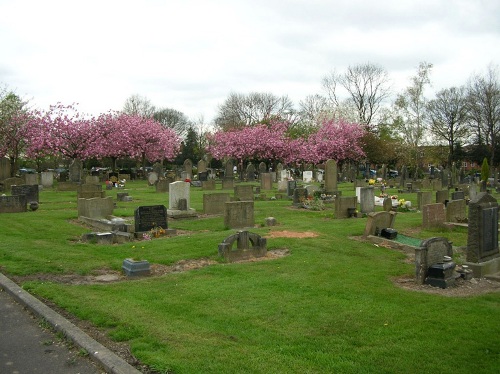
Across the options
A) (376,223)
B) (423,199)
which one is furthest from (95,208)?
(423,199)

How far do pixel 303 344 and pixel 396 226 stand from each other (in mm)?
11646

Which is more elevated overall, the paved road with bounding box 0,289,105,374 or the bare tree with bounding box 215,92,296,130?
the bare tree with bounding box 215,92,296,130

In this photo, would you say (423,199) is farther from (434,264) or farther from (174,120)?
(174,120)

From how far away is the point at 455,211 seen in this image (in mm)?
16984

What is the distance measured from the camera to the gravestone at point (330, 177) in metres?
25.7

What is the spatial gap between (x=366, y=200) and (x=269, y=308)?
13188 mm

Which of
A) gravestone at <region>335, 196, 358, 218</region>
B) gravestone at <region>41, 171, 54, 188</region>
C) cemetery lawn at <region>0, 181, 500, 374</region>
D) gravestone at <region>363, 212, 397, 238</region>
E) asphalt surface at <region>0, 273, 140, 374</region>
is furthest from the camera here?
gravestone at <region>41, 171, 54, 188</region>

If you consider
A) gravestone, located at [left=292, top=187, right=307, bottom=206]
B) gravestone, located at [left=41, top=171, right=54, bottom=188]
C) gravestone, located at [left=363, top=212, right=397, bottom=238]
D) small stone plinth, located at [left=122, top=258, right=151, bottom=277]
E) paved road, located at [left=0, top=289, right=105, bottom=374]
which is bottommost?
paved road, located at [left=0, top=289, right=105, bottom=374]

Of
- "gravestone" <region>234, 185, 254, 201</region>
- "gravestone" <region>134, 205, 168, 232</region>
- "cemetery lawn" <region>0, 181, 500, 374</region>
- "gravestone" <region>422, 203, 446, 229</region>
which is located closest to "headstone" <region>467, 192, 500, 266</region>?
"cemetery lawn" <region>0, 181, 500, 374</region>

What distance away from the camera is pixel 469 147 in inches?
2459

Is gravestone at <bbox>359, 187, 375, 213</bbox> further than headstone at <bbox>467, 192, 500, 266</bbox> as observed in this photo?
Yes

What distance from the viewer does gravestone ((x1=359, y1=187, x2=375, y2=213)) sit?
19.2 m

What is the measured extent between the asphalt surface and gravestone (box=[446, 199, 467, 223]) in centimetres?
1384

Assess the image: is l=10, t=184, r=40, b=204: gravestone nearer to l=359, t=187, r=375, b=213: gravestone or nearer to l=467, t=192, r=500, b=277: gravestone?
l=359, t=187, r=375, b=213: gravestone
